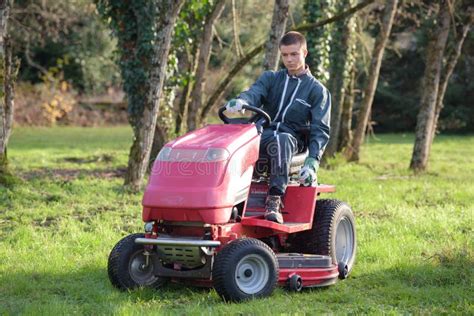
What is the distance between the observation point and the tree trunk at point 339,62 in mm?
18578

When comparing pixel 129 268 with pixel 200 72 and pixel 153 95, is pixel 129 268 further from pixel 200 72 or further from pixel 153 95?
pixel 200 72

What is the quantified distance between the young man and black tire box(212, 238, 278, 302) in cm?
45

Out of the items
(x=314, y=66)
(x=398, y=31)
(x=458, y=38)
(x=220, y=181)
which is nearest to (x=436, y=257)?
(x=220, y=181)

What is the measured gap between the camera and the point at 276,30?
11.7 meters

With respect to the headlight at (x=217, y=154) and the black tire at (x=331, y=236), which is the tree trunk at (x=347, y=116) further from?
the headlight at (x=217, y=154)

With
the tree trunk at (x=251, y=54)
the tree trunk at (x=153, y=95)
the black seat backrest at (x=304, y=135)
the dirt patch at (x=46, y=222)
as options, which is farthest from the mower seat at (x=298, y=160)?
the tree trunk at (x=251, y=54)

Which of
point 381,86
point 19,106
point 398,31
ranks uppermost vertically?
point 398,31

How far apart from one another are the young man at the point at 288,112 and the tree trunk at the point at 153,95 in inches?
174

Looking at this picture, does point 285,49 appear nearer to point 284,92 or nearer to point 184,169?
point 284,92

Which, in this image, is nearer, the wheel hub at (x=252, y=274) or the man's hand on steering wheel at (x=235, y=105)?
the wheel hub at (x=252, y=274)

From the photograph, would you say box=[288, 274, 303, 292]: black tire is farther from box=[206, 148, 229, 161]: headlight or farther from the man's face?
the man's face

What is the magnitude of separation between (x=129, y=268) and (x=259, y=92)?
1.83m

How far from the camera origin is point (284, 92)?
22.4 feet

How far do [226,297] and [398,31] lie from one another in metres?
28.5
